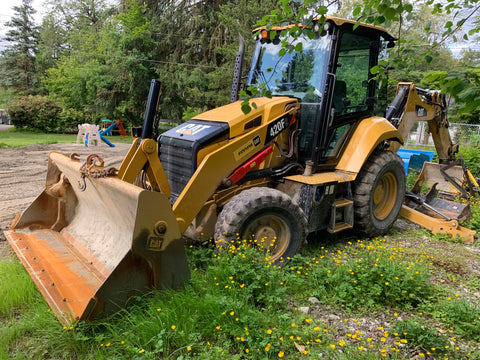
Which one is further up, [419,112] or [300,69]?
[300,69]

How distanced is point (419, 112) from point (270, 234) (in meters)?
3.82

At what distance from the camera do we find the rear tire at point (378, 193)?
494cm

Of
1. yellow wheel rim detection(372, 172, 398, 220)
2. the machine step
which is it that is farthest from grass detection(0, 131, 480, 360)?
yellow wheel rim detection(372, 172, 398, 220)

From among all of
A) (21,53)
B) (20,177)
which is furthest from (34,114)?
(21,53)

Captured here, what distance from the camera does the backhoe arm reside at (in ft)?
19.4

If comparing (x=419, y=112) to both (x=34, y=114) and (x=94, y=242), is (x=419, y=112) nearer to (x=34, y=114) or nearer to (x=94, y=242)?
(x=94, y=242)

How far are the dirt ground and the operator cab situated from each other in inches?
152

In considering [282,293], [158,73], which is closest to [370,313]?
[282,293]

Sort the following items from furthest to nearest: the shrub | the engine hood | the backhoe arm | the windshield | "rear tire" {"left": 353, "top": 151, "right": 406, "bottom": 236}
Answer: the shrub → the backhoe arm → "rear tire" {"left": 353, "top": 151, "right": 406, "bottom": 236} → the windshield → the engine hood

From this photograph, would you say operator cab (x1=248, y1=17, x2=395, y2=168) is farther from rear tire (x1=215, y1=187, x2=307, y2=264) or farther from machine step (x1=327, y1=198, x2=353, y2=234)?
rear tire (x1=215, y1=187, x2=307, y2=264)

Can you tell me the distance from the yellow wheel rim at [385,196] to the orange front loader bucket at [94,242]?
3483 mm

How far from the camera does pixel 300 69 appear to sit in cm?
472

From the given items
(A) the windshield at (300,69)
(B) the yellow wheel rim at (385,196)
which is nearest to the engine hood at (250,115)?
(A) the windshield at (300,69)

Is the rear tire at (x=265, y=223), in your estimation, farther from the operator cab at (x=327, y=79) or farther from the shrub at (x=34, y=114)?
the shrub at (x=34, y=114)
